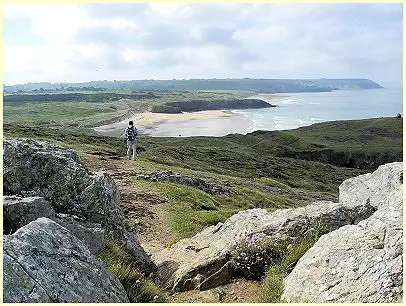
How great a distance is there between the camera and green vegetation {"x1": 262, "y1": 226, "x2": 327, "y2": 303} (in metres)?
10.1

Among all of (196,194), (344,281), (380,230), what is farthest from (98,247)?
(196,194)

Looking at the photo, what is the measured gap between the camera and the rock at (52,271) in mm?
6936

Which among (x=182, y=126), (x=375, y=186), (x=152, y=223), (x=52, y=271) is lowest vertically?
(x=182, y=126)

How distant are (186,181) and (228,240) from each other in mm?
21251

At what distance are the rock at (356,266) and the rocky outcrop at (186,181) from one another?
22458 mm

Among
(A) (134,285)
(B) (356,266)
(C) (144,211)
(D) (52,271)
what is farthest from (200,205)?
(D) (52,271)

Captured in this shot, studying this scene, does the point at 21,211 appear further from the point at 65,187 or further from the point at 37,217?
the point at 65,187

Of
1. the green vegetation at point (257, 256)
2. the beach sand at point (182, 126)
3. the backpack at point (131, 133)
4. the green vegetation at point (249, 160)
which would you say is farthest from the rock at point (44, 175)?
the beach sand at point (182, 126)

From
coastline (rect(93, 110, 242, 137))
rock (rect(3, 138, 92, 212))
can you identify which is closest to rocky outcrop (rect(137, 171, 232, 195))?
rock (rect(3, 138, 92, 212))

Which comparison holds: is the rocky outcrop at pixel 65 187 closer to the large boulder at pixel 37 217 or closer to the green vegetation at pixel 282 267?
the large boulder at pixel 37 217

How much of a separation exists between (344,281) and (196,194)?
845 inches

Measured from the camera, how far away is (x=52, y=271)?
25.2 feet

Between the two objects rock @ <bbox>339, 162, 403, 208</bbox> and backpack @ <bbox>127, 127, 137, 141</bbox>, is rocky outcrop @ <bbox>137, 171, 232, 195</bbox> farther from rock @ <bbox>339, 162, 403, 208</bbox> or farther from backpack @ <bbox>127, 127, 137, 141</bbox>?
rock @ <bbox>339, 162, 403, 208</bbox>

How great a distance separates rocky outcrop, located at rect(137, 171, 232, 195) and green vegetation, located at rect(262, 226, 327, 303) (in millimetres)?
20352
